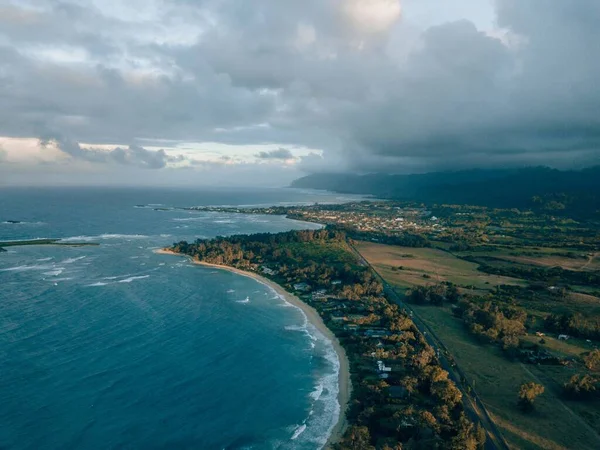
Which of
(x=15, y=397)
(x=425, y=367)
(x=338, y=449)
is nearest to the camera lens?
(x=338, y=449)

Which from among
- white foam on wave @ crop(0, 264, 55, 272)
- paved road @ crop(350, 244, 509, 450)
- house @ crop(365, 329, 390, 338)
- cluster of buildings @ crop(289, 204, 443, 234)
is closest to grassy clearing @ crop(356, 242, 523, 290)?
paved road @ crop(350, 244, 509, 450)

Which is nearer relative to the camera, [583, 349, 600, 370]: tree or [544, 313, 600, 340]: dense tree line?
[583, 349, 600, 370]: tree

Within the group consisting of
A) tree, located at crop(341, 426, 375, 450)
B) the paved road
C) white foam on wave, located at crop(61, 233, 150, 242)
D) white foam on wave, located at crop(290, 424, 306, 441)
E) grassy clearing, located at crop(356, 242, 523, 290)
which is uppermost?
white foam on wave, located at crop(61, 233, 150, 242)

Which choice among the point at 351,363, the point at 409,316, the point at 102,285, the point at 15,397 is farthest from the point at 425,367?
the point at 102,285

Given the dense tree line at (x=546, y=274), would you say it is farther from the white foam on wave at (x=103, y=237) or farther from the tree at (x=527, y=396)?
the white foam on wave at (x=103, y=237)

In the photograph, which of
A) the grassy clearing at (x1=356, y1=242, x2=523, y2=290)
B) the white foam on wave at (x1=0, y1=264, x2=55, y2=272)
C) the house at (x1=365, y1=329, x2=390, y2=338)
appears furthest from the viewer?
the grassy clearing at (x1=356, y1=242, x2=523, y2=290)

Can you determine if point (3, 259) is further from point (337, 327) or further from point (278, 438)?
point (278, 438)

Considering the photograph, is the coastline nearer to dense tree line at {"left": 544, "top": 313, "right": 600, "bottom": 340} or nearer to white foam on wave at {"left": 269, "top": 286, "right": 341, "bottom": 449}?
white foam on wave at {"left": 269, "top": 286, "right": 341, "bottom": 449}
